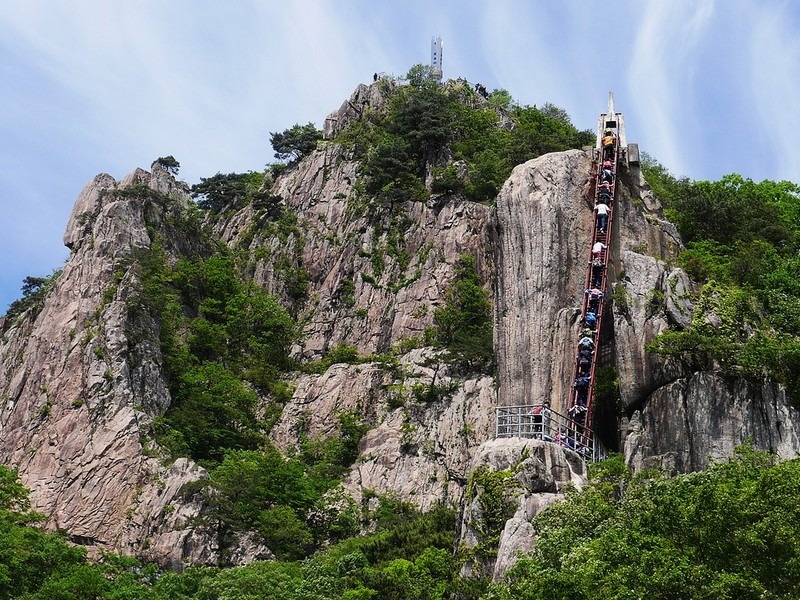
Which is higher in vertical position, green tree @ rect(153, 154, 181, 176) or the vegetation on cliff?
green tree @ rect(153, 154, 181, 176)

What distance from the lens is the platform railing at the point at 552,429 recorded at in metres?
39.0

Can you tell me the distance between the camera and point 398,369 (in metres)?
51.4

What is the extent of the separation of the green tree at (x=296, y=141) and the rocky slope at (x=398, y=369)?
952cm

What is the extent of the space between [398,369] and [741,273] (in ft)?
51.6

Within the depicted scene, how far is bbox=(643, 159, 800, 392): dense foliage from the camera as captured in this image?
38.7 metres

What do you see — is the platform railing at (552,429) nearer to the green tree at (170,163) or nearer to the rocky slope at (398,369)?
the rocky slope at (398,369)

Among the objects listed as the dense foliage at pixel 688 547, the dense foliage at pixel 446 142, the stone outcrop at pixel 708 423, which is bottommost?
the dense foliage at pixel 688 547

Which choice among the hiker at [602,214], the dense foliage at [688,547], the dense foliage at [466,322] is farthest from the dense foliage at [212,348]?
the dense foliage at [688,547]

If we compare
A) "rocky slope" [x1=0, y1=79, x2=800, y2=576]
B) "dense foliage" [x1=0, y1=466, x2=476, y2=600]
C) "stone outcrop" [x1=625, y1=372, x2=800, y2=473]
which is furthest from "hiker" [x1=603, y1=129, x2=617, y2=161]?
"dense foliage" [x1=0, y1=466, x2=476, y2=600]

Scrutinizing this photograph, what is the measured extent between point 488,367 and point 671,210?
11162mm

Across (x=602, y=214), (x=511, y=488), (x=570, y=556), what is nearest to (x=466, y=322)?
(x=602, y=214)

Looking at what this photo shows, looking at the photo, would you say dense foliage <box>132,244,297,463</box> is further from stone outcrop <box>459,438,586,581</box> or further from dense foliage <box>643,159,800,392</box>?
dense foliage <box>643,159,800,392</box>

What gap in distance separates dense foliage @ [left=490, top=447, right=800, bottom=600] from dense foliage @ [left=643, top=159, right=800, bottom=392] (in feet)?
34.8

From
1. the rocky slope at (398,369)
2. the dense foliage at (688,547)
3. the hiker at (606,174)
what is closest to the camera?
the dense foliage at (688,547)
